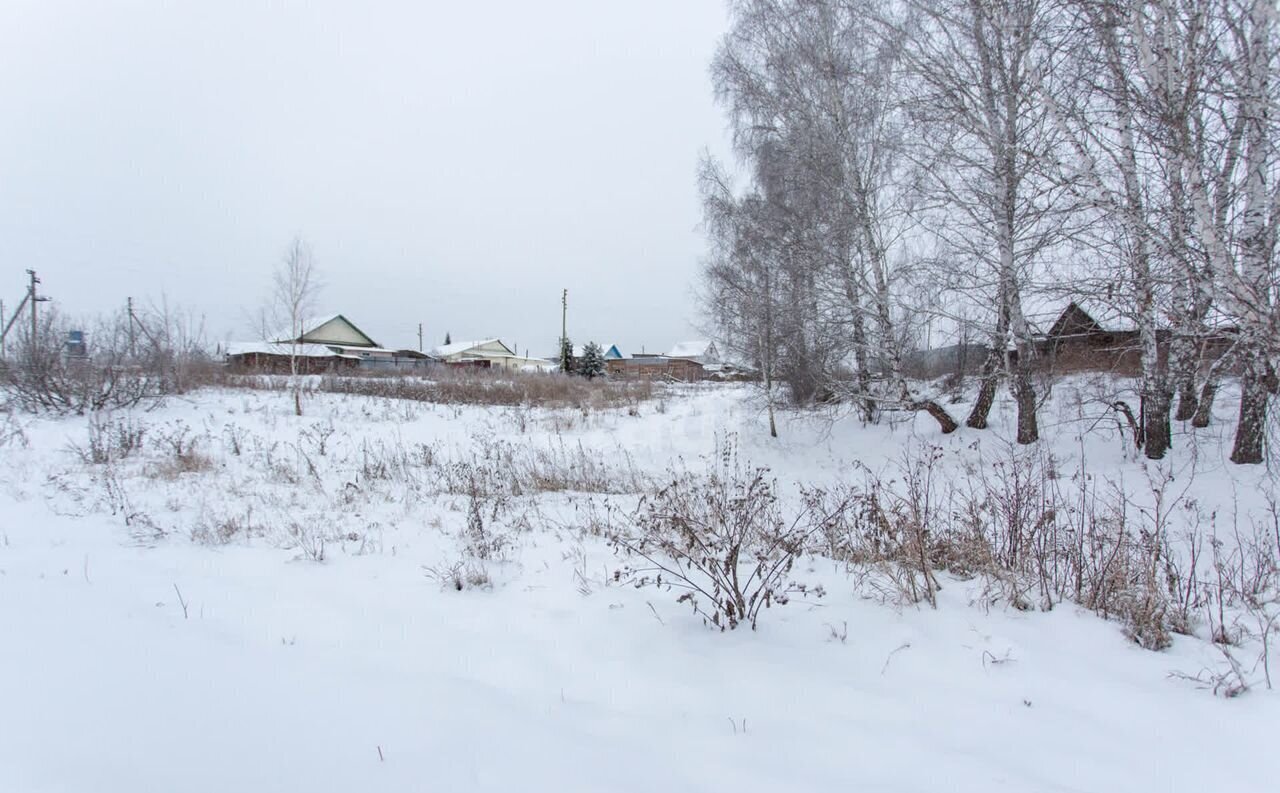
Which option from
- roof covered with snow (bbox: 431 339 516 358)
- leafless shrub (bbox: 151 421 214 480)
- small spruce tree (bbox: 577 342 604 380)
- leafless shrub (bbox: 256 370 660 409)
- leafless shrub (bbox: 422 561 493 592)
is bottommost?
leafless shrub (bbox: 422 561 493 592)

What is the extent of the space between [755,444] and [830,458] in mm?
1734

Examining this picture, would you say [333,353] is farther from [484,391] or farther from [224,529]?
[224,529]

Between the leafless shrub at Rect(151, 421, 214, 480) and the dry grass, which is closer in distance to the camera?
the leafless shrub at Rect(151, 421, 214, 480)

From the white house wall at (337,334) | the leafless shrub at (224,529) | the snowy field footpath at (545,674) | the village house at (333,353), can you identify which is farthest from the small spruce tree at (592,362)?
the snowy field footpath at (545,674)

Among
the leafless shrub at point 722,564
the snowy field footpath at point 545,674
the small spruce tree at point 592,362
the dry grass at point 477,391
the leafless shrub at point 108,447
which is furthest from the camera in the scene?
the small spruce tree at point 592,362

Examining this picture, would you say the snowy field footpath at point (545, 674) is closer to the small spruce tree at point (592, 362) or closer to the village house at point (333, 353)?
the village house at point (333, 353)

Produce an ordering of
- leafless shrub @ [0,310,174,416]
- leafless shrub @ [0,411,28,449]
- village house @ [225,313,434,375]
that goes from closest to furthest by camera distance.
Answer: leafless shrub @ [0,411,28,449], leafless shrub @ [0,310,174,416], village house @ [225,313,434,375]

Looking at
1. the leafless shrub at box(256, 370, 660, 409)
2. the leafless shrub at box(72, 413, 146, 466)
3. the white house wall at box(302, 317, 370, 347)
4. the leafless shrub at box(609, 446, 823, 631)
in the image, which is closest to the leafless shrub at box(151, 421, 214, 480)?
the leafless shrub at box(72, 413, 146, 466)

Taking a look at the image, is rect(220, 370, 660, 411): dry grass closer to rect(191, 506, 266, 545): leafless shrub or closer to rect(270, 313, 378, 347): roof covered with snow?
rect(191, 506, 266, 545): leafless shrub

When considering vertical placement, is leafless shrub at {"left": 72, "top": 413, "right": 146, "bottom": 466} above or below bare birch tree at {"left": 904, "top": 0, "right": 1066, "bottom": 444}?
below

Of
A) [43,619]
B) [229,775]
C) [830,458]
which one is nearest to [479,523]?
[43,619]

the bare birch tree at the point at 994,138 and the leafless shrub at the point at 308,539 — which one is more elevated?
the bare birch tree at the point at 994,138

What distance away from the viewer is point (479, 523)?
3.92m

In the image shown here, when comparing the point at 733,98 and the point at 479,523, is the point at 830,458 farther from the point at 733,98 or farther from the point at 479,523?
the point at 733,98
